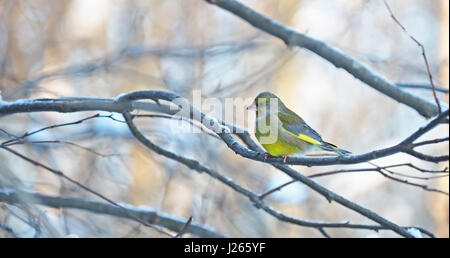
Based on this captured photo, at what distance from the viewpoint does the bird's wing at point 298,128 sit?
3.34 m

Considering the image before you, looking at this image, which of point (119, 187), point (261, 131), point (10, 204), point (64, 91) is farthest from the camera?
point (64, 91)

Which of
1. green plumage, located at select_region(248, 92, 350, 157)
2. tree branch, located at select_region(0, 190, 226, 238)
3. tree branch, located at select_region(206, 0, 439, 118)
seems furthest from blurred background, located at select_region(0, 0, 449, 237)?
tree branch, located at select_region(206, 0, 439, 118)

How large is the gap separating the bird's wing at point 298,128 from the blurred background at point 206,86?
2.61 ft

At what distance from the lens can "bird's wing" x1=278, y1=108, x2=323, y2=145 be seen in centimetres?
334

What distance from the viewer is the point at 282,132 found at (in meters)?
3.35

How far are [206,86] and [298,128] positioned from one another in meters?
2.88

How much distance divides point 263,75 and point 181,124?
7.75 feet

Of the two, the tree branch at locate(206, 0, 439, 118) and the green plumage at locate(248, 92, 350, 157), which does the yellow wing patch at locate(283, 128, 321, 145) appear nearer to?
the green plumage at locate(248, 92, 350, 157)

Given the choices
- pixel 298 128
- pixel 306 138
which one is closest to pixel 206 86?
pixel 298 128

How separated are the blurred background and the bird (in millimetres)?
723

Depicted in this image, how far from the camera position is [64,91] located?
22.5 ft

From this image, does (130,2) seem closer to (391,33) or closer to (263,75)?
(263,75)

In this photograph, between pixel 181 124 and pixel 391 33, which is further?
pixel 391 33
